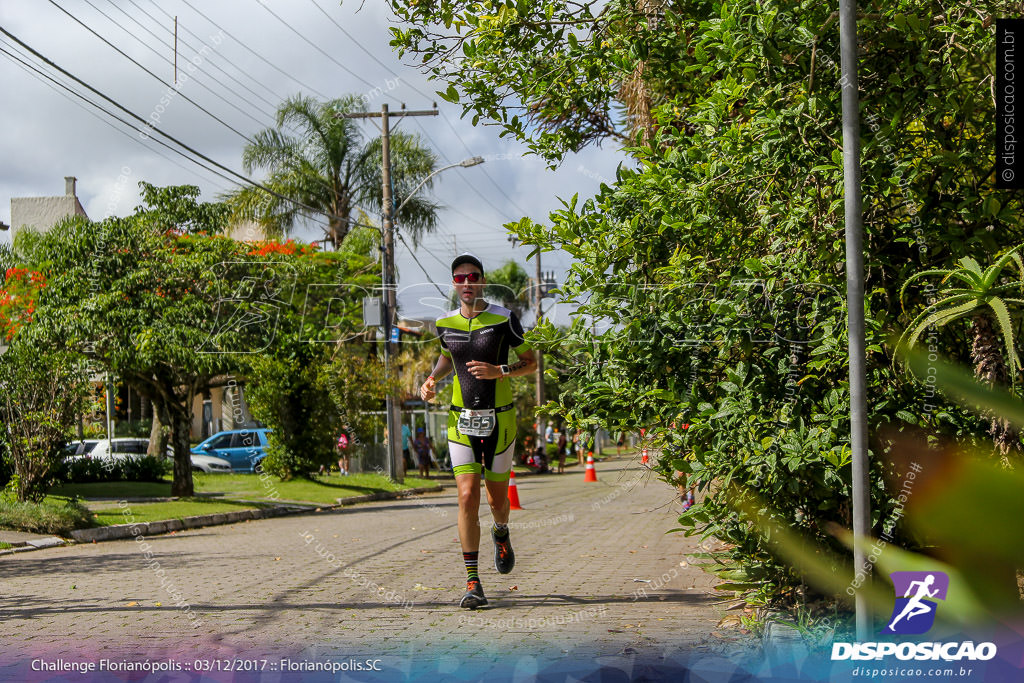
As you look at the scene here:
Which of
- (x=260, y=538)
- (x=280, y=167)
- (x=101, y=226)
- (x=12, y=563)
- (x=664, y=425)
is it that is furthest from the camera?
(x=280, y=167)

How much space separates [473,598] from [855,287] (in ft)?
12.1

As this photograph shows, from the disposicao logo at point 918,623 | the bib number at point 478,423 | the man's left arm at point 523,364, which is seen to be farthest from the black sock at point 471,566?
the disposicao logo at point 918,623

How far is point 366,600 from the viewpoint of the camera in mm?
7027

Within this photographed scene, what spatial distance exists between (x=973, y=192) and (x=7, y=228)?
35.6 metres

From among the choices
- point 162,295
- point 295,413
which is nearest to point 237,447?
point 295,413

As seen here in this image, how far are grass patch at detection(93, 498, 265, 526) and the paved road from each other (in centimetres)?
210

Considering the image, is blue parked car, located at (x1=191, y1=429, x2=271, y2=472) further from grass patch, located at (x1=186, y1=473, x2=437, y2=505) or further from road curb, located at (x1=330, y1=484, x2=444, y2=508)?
road curb, located at (x1=330, y1=484, x2=444, y2=508)

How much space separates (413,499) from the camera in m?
23.0

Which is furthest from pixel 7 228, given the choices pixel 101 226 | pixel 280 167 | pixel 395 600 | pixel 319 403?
pixel 395 600

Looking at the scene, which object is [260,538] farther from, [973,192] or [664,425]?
[973,192]

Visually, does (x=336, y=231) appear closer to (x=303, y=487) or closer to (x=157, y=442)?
(x=157, y=442)

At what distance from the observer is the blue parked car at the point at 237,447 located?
114 feet

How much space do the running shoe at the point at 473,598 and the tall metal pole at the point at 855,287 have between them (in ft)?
10.8

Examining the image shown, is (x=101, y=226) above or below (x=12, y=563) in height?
above
